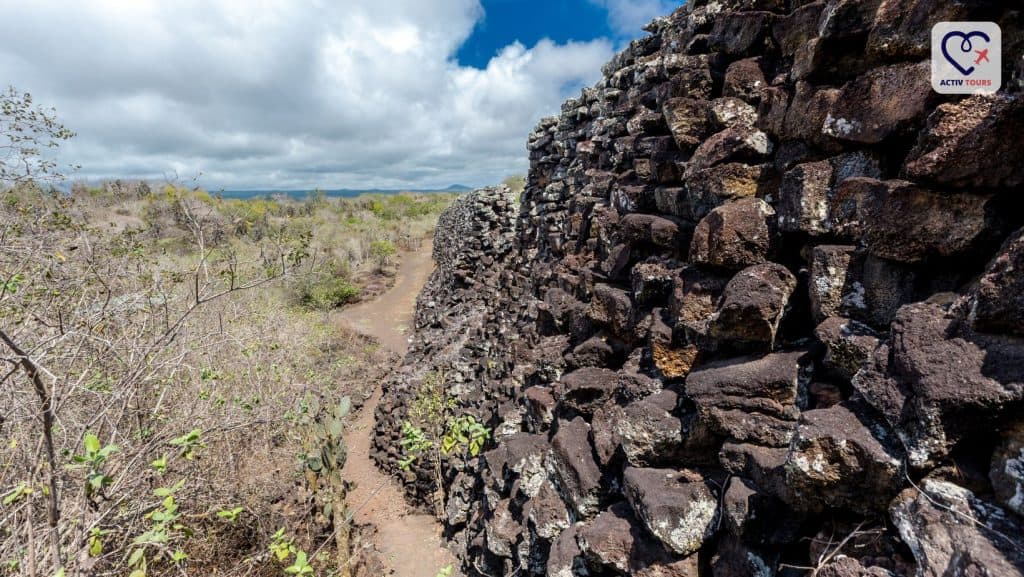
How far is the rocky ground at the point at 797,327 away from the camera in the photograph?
4.54 feet

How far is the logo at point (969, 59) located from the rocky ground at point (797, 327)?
0.04m

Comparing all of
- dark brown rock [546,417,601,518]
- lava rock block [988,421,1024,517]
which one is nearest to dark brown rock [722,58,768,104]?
lava rock block [988,421,1024,517]

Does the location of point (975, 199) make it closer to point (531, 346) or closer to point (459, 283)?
point (531, 346)

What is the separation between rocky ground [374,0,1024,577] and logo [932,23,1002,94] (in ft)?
0.12

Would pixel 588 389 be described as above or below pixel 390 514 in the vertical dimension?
above

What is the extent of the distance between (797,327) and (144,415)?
629 centimetres

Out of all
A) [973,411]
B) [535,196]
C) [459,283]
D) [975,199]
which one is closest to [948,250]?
[975,199]

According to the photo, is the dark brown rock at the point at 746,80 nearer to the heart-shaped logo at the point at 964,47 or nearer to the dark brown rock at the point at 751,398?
the heart-shaped logo at the point at 964,47

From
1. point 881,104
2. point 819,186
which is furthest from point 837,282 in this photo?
point 881,104

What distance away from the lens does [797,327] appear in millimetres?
2189

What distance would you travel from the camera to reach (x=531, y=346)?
17.5 feet

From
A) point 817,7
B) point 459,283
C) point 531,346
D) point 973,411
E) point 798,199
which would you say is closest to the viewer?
point 973,411

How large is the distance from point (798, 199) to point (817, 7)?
1153mm

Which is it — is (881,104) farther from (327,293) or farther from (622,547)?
(327,293)
